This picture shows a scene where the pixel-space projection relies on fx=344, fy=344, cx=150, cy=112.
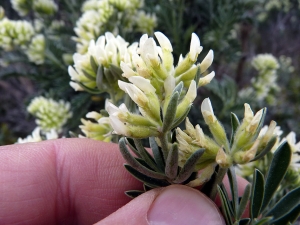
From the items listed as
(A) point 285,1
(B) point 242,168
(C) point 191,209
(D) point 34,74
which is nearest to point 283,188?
(B) point 242,168

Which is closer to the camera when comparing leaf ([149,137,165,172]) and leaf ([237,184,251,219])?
leaf ([237,184,251,219])

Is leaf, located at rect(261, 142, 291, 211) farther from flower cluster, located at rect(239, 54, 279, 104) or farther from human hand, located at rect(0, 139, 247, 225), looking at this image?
flower cluster, located at rect(239, 54, 279, 104)

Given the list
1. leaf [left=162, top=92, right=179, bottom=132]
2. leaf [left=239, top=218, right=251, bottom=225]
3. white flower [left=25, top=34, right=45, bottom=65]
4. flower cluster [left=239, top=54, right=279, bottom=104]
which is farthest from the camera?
flower cluster [left=239, top=54, right=279, bottom=104]

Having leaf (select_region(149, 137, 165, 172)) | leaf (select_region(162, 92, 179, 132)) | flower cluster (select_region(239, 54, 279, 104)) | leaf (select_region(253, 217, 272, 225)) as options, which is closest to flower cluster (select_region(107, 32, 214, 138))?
leaf (select_region(162, 92, 179, 132))

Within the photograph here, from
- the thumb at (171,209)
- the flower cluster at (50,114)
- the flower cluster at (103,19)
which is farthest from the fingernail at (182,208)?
the flower cluster at (50,114)

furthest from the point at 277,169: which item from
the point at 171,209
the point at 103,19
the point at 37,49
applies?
the point at 37,49

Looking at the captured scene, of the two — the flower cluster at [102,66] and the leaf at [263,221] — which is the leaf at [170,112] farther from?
the flower cluster at [102,66]

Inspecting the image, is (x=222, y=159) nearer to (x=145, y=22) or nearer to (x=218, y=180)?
(x=218, y=180)
